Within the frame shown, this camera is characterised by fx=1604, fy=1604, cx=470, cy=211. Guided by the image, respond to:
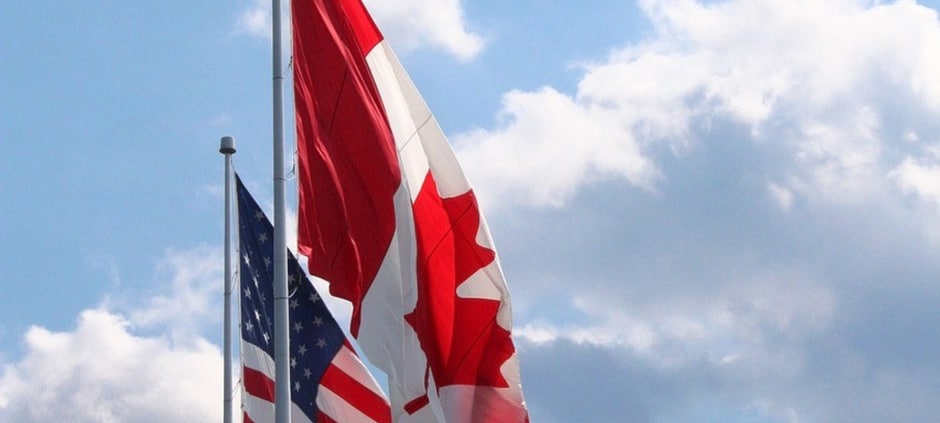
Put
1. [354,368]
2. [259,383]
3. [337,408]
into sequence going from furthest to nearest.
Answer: [259,383], [354,368], [337,408]

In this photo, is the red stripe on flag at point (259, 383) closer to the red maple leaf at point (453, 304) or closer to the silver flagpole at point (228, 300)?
the silver flagpole at point (228, 300)

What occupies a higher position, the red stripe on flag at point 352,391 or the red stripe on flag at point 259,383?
the red stripe on flag at point 259,383

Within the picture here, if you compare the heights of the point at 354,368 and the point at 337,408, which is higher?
the point at 354,368

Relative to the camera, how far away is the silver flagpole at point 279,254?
16.8m

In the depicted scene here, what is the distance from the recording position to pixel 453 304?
55.4ft

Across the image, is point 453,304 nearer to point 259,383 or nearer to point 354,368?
point 354,368

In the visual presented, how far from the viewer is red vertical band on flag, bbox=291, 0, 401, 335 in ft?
54.7

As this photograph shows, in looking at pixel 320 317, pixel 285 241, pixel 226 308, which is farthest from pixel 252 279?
pixel 285 241

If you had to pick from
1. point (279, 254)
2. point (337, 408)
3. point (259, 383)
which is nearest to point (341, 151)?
point (279, 254)

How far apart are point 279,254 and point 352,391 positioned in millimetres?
8978

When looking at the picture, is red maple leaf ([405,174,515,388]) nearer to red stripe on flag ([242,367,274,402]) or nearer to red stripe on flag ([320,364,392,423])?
red stripe on flag ([320,364,392,423])

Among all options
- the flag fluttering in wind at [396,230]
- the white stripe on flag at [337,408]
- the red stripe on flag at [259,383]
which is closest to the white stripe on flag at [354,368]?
the white stripe on flag at [337,408]

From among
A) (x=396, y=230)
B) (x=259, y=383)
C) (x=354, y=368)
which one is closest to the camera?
(x=396, y=230)

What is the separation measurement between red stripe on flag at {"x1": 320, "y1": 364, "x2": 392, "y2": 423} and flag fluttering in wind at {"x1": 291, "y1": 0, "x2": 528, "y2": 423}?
8.94 meters
